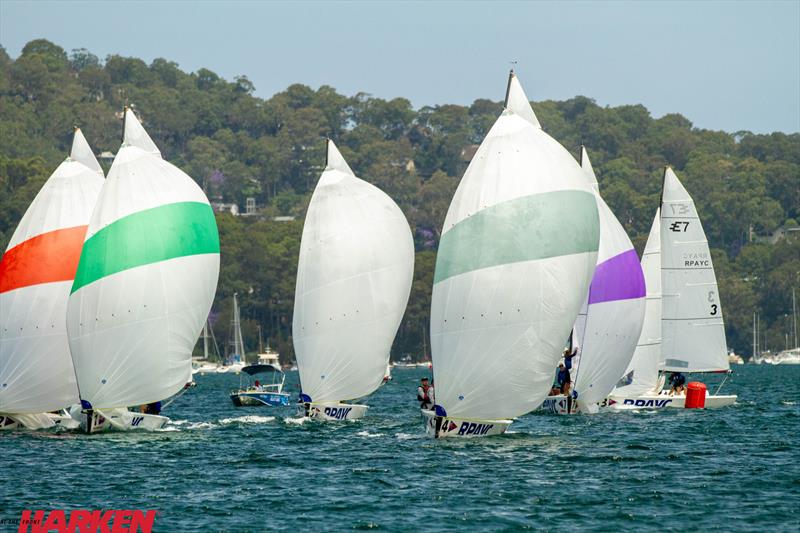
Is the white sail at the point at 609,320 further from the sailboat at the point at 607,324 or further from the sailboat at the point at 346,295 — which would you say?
the sailboat at the point at 346,295

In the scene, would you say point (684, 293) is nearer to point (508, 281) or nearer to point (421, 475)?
point (508, 281)

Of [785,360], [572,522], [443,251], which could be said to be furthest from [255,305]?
[572,522]

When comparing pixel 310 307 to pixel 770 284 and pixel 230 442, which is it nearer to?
pixel 230 442

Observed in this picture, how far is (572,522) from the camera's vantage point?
96.9 ft

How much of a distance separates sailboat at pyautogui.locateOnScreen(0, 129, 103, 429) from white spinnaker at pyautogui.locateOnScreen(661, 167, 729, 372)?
2215 centimetres

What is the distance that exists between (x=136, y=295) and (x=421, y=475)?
12.6 meters

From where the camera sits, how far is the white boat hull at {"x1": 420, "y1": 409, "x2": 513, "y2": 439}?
133 feet

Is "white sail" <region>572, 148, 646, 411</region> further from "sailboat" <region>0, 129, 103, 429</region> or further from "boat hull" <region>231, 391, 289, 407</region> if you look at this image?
"boat hull" <region>231, 391, 289, 407</region>

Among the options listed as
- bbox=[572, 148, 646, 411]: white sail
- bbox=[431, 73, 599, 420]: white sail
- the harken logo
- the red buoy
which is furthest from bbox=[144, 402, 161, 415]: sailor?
the red buoy

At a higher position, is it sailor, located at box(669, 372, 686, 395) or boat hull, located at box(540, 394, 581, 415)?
sailor, located at box(669, 372, 686, 395)

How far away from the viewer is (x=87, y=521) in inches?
1163

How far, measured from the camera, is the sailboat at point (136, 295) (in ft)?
144

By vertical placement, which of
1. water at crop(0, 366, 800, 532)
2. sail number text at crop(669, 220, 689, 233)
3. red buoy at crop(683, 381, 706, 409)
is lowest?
water at crop(0, 366, 800, 532)

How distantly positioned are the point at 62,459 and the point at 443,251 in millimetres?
11440
